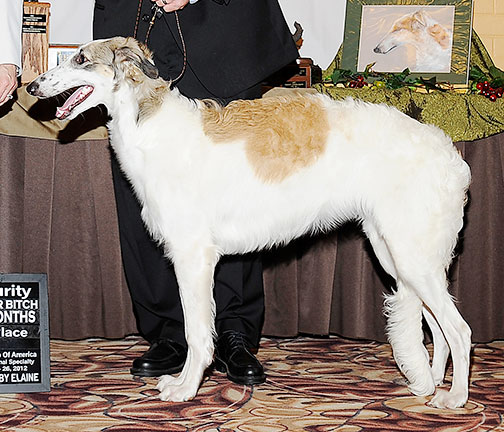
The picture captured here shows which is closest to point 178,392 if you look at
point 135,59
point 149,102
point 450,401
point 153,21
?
point 450,401

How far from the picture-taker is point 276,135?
2.96 meters

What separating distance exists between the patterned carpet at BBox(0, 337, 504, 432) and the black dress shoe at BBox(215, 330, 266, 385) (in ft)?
0.15

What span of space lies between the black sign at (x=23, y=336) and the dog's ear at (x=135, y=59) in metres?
1.00

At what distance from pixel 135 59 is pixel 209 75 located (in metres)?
0.48

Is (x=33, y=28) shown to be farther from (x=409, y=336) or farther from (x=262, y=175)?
(x=409, y=336)

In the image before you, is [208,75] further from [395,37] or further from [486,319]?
[486,319]

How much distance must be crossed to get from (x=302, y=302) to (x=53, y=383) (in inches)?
60.2

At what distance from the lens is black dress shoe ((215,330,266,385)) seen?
3.16 meters

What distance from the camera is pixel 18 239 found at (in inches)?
149

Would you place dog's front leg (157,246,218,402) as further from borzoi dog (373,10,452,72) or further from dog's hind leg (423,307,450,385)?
borzoi dog (373,10,452,72)

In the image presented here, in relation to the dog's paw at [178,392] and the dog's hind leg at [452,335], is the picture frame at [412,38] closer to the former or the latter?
the dog's hind leg at [452,335]

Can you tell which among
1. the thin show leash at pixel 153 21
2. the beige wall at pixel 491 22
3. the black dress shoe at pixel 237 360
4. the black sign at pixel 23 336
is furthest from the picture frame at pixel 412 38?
the black sign at pixel 23 336

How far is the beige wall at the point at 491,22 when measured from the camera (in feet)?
16.9

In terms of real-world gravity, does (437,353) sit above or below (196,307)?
below
